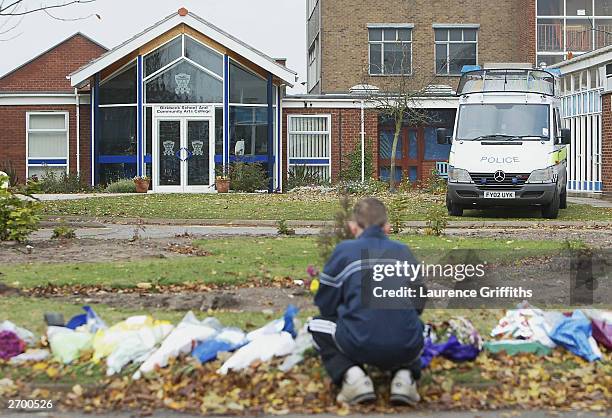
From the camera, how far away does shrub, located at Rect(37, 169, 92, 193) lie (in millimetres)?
34562

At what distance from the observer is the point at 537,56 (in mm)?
44312

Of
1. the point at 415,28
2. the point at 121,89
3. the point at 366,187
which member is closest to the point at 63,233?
the point at 366,187

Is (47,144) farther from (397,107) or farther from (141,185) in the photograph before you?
(397,107)

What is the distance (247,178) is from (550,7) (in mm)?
18495

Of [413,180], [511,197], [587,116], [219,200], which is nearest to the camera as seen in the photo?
[511,197]

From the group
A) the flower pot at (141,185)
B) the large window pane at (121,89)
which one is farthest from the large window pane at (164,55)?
the flower pot at (141,185)

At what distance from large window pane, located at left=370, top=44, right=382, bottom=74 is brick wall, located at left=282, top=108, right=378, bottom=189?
330 inches

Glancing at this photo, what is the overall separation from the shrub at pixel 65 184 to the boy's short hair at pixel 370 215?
28672 millimetres

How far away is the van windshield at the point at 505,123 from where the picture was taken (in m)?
21.8

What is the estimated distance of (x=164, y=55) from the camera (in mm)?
34875

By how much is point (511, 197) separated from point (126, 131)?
17.6 m

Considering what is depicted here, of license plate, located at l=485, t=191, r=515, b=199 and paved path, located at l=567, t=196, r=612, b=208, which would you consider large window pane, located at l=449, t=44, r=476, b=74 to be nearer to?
paved path, located at l=567, t=196, r=612, b=208

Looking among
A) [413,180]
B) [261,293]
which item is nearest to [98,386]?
[261,293]

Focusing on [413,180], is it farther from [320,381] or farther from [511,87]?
[320,381]
